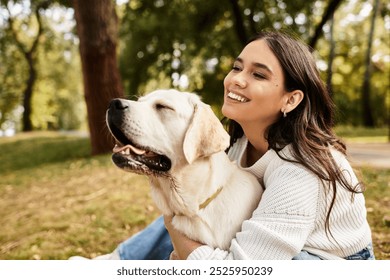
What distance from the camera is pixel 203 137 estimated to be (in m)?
2.06

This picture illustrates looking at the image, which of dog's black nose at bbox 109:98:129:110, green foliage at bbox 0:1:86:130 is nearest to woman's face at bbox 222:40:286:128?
dog's black nose at bbox 109:98:129:110

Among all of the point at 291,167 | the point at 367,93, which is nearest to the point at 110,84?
the point at 291,167

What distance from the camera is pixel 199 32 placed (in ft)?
45.3

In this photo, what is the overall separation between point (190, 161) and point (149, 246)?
117cm

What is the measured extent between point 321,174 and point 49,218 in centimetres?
336

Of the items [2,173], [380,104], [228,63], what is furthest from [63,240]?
[380,104]

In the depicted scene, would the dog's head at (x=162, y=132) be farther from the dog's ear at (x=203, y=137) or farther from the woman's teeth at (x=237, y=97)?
the woman's teeth at (x=237, y=97)

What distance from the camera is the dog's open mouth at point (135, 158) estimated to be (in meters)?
1.98

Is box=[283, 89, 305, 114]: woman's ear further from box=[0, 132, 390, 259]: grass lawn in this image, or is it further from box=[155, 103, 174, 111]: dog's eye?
box=[0, 132, 390, 259]: grass lawn

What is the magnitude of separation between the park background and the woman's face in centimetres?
75

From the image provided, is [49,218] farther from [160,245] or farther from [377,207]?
[377,207]

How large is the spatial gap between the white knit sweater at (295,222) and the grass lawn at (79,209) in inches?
43.1

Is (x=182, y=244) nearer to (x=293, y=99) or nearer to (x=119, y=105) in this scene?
(x=119, y=105)

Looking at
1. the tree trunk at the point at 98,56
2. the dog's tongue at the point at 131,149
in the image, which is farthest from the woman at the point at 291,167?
the tree trunk at the point at 98,56
